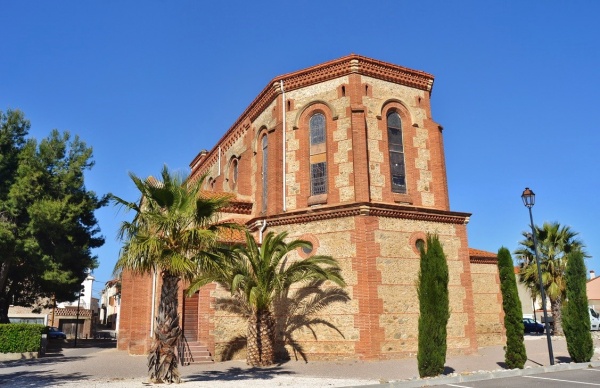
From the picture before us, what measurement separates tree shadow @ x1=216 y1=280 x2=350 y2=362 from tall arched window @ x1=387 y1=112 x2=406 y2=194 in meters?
5.60

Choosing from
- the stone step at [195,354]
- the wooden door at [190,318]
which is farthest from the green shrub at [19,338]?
the stone step at [195,354]

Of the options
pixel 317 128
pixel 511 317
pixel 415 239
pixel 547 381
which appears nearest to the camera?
pixel 547 381

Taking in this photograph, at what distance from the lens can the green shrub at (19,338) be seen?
71.1 ft

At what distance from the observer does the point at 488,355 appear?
20.1 meters

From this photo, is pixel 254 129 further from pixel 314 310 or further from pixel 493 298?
pixel 493 298

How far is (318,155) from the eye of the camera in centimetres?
2141

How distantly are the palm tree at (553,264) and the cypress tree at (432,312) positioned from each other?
682 inches

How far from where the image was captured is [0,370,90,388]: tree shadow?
524 inches

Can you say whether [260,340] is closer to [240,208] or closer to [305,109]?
[240,208]

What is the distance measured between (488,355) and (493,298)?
571 centimetres

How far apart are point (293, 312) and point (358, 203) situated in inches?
205

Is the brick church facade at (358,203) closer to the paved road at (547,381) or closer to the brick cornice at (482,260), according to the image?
the brick cornice at (482,260)

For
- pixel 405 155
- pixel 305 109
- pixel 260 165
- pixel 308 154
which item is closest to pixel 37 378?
pixel 260 165

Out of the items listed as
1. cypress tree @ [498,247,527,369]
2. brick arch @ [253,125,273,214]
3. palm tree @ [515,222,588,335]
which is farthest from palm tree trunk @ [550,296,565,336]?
brick arch @ [253,125,273,214]
